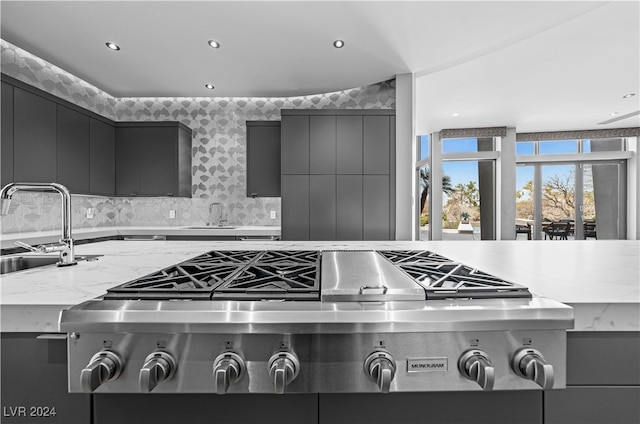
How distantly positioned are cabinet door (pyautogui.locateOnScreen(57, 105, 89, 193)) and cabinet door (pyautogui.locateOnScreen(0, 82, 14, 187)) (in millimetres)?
490

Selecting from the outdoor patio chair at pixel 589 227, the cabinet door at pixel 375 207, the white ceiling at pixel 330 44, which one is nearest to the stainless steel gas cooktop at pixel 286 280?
the white ceiling at pixel 330 44

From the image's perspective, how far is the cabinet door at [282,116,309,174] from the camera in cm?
384

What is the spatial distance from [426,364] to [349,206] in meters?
3.19

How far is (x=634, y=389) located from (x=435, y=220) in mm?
6776

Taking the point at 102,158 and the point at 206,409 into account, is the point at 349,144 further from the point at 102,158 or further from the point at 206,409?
the point at 206,409

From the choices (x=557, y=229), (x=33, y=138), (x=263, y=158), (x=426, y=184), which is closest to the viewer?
(x=33, y=138)

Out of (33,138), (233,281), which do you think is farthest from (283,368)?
(33,138)

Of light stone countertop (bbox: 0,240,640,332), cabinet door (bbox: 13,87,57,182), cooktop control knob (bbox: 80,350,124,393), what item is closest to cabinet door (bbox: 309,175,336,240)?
light stone countertop (bbox: 0,240,640,332)

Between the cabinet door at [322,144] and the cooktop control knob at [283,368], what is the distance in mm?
3300

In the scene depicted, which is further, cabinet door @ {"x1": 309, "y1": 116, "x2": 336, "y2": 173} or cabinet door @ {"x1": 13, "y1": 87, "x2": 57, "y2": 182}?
cabinet door @ {"x1": 309, "y1": 116, "x2": 336, "y2": 173}

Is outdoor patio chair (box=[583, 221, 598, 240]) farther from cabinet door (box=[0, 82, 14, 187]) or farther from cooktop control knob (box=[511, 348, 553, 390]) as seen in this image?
cabinet door (box=[0, 82, 14, 187])

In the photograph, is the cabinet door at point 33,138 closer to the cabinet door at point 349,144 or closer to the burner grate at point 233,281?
the burner grate at point 233,281

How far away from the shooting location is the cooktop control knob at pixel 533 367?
62 cm

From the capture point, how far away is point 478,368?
63cm
